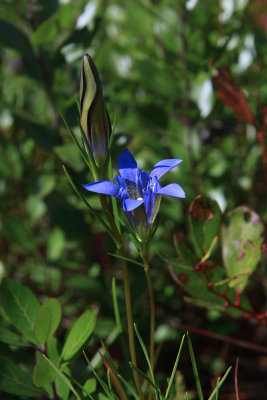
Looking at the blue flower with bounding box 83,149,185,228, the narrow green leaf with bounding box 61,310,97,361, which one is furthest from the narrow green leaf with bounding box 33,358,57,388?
the blue flower with bounding box 83,149,185,228

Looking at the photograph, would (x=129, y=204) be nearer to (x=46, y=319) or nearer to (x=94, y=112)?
(x=94, y=112)

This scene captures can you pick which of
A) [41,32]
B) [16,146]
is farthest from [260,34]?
[16,146]

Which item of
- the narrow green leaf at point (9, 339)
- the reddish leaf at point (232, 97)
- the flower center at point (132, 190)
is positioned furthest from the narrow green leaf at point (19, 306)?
the reddish leaf at point (232, 97)

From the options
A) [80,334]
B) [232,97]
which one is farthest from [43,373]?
[232,97]

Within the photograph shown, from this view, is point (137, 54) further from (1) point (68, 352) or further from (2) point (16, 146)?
(1) point (68, 352)

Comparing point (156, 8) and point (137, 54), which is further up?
point (156, 8)

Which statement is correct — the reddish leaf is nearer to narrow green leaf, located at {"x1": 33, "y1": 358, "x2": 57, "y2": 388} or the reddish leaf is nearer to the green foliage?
the green foliage
